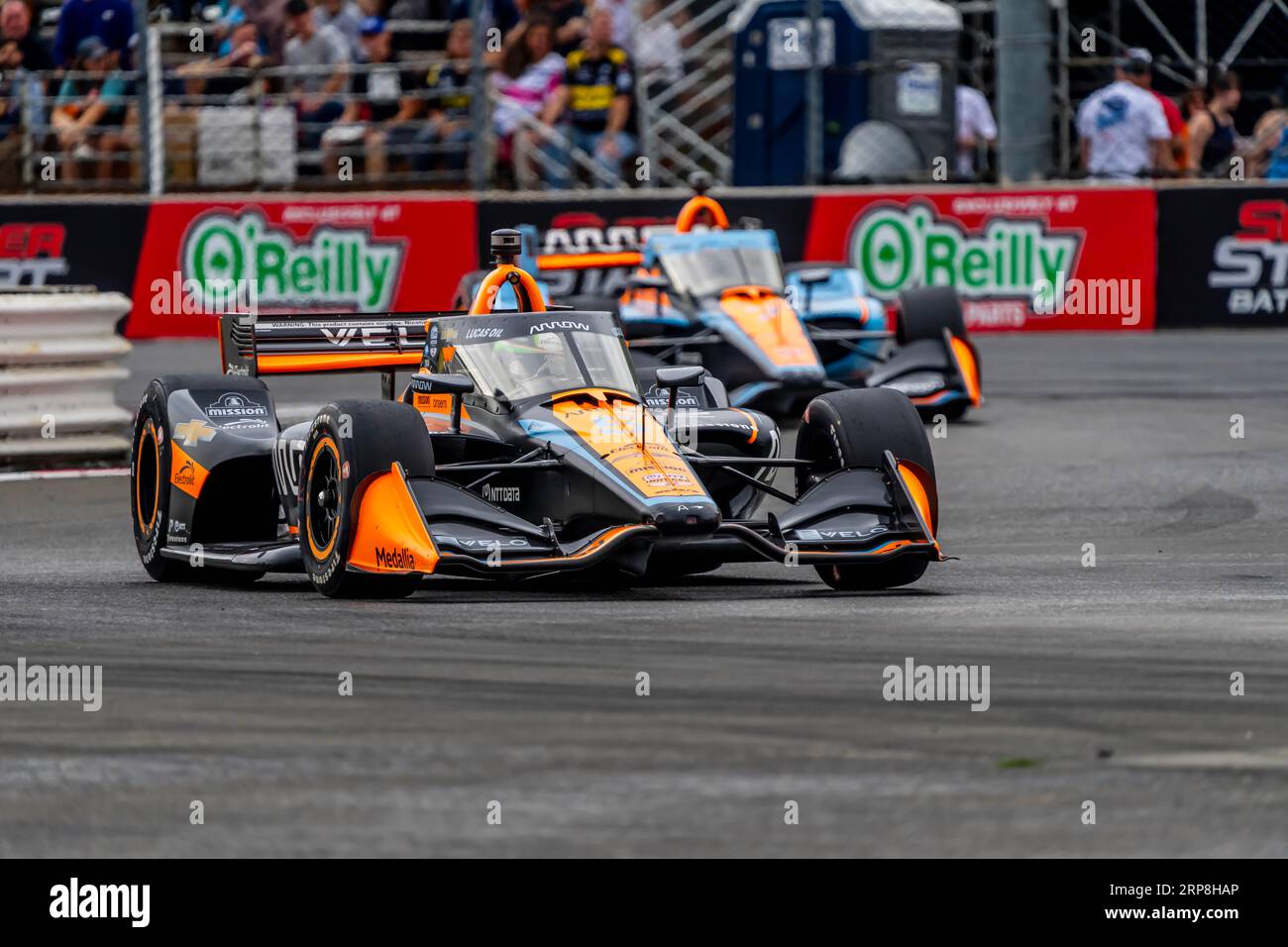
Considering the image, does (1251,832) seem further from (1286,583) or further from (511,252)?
(511,252)

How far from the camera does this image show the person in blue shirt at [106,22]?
21.1 metres

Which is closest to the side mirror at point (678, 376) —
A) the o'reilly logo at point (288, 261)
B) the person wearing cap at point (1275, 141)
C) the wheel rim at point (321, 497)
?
the wheel rim at point (321, 497)

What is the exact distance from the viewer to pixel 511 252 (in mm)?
10508

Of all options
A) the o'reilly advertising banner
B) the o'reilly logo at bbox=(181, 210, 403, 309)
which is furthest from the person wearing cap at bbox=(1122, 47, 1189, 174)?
the o'reilly logo at bbox=(181, 210, 403, 309)

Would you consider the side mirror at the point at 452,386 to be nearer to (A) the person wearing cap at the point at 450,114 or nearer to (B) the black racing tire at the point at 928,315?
(B) the black racing tire at the point at 928,315

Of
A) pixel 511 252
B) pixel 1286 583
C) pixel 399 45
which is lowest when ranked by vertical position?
pixel 1286 583

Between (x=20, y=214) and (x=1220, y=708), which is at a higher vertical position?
(x=20, y=214)

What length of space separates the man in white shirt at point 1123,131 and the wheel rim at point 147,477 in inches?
490

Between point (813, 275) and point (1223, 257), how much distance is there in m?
5.55

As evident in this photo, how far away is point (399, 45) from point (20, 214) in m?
3.87

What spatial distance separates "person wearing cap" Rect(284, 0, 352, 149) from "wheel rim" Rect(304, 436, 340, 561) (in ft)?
40.7

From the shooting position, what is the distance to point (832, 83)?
22891 mm

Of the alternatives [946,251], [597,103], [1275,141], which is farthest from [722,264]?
[1275,141]
